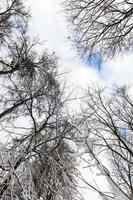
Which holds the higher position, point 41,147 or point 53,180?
point 41,147

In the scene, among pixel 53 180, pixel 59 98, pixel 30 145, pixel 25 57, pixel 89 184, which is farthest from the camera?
pixel 25 57

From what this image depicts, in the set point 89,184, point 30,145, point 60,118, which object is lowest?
point 89,184

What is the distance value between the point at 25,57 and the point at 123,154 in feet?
16.8

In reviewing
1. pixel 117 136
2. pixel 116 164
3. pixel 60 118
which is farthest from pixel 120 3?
pixel 116 164

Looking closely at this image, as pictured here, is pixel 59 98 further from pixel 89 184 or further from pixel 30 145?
pixel 89 184

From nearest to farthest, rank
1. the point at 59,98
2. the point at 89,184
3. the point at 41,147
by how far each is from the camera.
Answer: the point at 89,184 < the point at 41,147 < the point at 59,98

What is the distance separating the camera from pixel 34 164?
5.81 m

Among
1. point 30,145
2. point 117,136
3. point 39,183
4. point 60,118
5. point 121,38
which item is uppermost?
point 117,136

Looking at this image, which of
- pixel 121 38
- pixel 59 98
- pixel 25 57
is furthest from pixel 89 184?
pixel 25 57

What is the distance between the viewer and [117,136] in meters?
12.1

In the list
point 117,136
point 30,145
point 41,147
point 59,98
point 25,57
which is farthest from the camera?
point 117,136

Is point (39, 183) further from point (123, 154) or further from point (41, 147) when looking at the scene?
point (123, 154)

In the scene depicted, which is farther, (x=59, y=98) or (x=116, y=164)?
A: (x=116, y=164)

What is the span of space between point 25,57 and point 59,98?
74.9 inches
